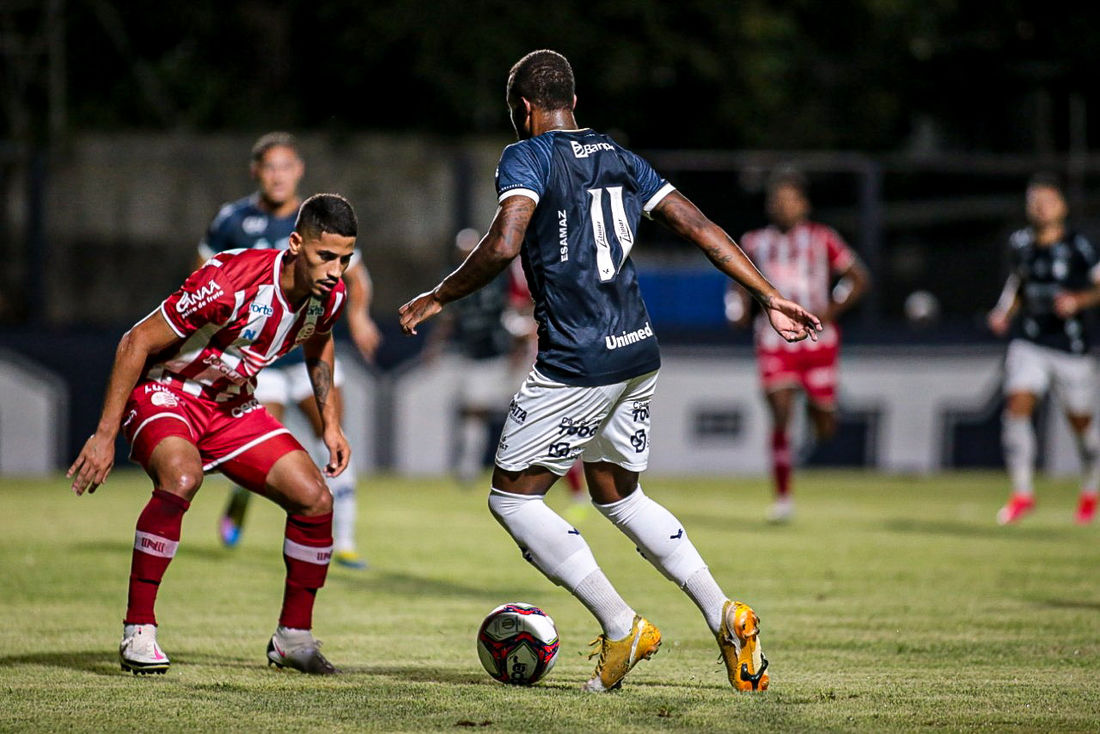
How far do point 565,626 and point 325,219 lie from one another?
252cm

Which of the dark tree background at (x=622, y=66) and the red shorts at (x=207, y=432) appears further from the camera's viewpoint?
the dark tree background at (x=622, y=66)

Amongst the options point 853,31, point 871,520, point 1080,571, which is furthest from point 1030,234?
point 853,31

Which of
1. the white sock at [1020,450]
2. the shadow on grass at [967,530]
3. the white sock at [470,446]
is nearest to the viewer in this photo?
the shadow on grass at [967,530]

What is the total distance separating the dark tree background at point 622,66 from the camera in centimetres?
2419

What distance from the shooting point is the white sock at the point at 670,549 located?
5957mm

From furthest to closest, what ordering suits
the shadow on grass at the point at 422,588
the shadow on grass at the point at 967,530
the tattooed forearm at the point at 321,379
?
the shadow on grass at the point at 967,530 → the shadow on grass at the point at 422,588 → the tattooed forearm at the point at 321,379

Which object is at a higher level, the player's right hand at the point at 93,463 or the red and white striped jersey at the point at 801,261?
the red and white striped jersey at the point at 801,261

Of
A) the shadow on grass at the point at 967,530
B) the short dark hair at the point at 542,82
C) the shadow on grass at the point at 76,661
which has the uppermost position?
the short dark hair at the point at 542,82

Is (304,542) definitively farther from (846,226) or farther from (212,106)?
(212,106)

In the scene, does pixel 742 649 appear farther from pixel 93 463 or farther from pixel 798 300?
pixel 798 300

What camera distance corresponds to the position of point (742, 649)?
19.1ft

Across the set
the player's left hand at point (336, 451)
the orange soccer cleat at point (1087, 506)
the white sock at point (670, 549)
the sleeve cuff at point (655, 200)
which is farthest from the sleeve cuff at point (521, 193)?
the orange soccer cleat at point (1087, 506)

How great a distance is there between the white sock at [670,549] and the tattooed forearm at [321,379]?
4.33 feet

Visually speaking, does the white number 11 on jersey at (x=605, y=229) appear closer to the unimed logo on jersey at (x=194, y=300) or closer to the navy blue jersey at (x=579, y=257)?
the navy blue jersey at (x=579, y=257)
